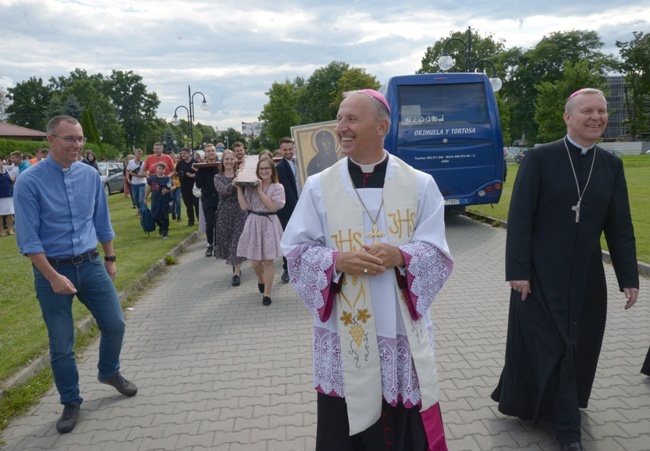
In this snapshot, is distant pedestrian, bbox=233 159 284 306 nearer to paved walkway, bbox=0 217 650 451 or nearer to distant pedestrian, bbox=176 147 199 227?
paved walkway, bbox=0 217 650 451

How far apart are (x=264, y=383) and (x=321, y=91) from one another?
78417 mm

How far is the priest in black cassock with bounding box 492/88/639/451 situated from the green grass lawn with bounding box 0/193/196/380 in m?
4.20

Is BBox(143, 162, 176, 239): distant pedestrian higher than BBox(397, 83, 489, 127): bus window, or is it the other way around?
BBox(397, 83, 489, 127): bus window

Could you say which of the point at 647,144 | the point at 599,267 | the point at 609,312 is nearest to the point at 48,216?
the point at 599,267

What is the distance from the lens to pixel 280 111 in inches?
3184

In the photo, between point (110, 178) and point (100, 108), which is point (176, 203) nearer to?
point (110, 178)

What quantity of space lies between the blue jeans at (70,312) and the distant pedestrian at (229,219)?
4.05 m

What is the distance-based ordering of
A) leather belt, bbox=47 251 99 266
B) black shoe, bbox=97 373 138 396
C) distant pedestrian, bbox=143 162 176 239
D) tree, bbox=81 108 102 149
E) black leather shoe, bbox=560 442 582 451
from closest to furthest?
black leather shoe, bbox=560 442 582 451 → leather belt, bbox=47 251 99 266 → black shoe, bbox=97 373 138 396 → distant pedestrian, bbox=143 162 176 239 → tree, bbox=81 108 102 149

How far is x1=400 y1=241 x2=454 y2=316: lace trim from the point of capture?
2.55 m

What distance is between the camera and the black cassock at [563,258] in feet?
11.0

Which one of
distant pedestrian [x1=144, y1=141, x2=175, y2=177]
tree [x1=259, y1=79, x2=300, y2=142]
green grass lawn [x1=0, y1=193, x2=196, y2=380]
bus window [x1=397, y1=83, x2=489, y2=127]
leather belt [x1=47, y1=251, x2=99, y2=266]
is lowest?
green grass lawn [x1=0, y1=193, x2=196, y2=380]

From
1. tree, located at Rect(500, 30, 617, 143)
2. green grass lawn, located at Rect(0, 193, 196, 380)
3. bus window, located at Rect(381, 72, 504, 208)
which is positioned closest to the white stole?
green grass lawn, located at Rect(0, 193, 196, 380)

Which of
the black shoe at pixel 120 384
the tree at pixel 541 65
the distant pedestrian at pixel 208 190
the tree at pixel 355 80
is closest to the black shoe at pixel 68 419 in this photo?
the black shoe at pixel 120 384

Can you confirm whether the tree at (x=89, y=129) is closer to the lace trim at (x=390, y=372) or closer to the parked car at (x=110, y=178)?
the parked car at (x=110, y=178)
